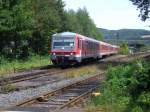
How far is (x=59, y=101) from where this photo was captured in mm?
18719

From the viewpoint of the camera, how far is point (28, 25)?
49969 mm

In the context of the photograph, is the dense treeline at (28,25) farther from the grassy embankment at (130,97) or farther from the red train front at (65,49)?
the grassy embankment at (130,97)

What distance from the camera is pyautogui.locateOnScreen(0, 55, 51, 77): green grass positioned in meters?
40.3

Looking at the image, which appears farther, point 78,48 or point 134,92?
point 78,48

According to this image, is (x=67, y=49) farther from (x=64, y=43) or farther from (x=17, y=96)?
(x=17, y=96)

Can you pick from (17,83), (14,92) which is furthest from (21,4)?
(14,92)

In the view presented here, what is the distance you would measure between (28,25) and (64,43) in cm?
779

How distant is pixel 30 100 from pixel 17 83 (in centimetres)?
892

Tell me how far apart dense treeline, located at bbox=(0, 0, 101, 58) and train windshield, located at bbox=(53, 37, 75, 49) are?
18.4 feet

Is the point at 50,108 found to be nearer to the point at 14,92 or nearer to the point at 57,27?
the point at 14,92

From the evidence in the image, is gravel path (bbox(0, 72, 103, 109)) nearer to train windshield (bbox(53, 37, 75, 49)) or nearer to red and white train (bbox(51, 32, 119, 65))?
red and white train (bbox(51, 32, 119, 65))

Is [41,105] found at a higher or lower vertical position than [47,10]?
lower

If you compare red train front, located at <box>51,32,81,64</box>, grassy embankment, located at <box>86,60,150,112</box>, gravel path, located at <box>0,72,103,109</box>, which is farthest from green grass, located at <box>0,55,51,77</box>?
grassy embankment, located at <box>86,60,150,112</box>

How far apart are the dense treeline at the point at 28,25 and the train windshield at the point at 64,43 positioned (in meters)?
5.62
